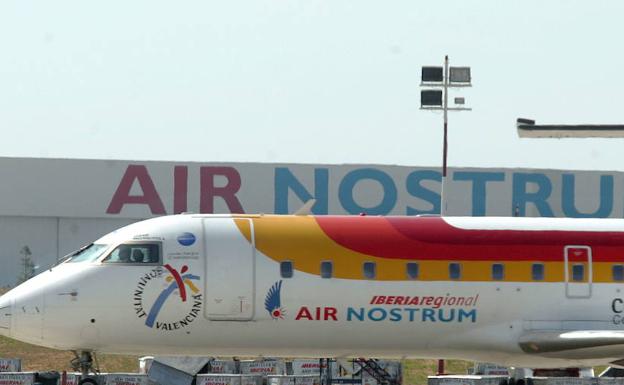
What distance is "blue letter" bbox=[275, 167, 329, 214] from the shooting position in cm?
6644

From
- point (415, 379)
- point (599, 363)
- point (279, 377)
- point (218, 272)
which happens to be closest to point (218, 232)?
point (218, 272)

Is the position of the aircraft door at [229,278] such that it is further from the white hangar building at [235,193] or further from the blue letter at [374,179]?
the blue letter at [374,179]

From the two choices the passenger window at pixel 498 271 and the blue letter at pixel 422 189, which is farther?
the blue letter at pixel 422 189

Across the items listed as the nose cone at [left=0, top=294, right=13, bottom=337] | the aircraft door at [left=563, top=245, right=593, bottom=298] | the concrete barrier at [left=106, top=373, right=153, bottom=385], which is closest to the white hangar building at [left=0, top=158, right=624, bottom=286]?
the concrete barrier at [left=106, top=373, right=153, bottom=385]

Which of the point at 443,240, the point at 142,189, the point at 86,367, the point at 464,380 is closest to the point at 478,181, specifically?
the point at 142,189

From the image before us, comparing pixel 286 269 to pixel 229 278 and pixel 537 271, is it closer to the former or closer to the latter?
pixel 229 278

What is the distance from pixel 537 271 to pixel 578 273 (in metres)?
0.83

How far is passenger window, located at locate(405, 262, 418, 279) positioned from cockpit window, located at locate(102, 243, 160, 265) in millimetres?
4643

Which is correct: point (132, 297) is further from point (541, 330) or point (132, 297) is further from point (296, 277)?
point (541, 330)

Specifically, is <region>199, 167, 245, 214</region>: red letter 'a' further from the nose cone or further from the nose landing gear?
the nose cone

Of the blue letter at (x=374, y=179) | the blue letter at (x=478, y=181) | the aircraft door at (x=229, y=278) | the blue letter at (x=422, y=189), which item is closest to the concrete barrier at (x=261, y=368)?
the aircraft door at (x=229, y=278)

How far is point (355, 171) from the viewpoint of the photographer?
218ft

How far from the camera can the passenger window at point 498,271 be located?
1067 inches

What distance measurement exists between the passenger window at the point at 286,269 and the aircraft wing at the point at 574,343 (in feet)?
15.0
